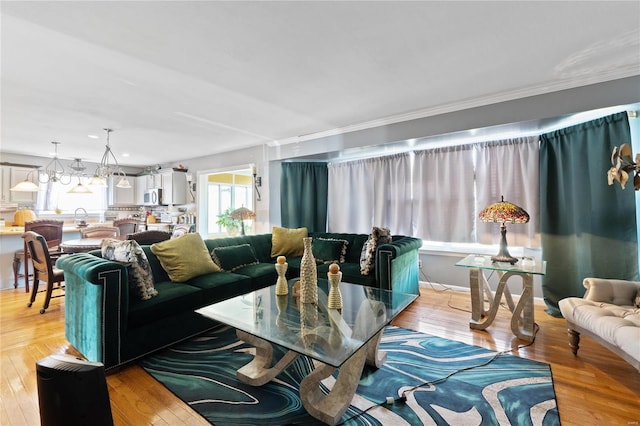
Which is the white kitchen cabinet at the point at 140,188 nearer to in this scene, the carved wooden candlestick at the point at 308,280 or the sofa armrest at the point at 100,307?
the sofa armrest at the point at 100,307

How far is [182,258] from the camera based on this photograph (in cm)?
302

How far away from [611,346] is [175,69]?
12.9ft

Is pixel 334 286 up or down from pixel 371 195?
down

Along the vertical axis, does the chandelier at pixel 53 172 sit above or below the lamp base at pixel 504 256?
above

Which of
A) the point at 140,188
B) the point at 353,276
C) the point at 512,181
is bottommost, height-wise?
the point at 353,276

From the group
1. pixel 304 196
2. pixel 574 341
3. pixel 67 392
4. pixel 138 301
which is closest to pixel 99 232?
pixel 138 301

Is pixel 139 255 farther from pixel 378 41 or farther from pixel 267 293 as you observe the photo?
pixel 378 41

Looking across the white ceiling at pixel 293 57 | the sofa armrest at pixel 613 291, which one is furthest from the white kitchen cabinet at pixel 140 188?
the sofa armrest at pixel 613 291

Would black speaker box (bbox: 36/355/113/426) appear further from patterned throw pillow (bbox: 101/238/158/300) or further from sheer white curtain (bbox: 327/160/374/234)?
sheer white curtain (bbox: 327/160/374/234)

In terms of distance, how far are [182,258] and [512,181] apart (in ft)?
13.4

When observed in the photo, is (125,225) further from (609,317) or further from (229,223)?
(609,317)

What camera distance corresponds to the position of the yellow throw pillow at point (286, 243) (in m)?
4.29

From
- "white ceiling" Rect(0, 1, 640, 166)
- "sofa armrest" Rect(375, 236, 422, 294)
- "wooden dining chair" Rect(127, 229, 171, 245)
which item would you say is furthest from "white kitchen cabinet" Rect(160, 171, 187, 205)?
"sofa armrest" Rect(375, 236, 422, 294)

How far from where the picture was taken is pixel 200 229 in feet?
21.7
